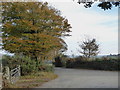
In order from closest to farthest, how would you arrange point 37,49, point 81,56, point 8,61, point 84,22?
point 8,61, point 37,49, point 84,22, point 81,56

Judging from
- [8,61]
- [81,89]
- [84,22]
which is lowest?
A: [81,89]

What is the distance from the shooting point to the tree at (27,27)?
14.3m

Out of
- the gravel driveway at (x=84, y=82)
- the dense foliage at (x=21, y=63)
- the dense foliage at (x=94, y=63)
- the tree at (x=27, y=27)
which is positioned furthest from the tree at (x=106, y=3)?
the dense foliage at (x=94, y=63)

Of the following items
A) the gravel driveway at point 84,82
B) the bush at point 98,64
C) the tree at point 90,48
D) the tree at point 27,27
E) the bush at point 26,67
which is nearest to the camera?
the gravel driveway at point 84,82

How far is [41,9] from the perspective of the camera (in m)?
15.0

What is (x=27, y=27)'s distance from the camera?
14305 millimetres

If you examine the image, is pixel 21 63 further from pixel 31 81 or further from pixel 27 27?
pixel 31 81

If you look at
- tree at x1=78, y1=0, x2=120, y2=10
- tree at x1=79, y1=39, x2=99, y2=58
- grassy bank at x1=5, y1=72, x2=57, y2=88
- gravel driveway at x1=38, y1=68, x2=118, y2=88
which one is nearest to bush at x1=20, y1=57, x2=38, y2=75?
grassy bank at x1=5, y1=72, x2=57, y2=88

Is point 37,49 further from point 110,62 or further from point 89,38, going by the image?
point 89,38

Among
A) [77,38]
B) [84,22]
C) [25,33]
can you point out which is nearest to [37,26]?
[25,33]

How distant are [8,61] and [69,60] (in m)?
11.6

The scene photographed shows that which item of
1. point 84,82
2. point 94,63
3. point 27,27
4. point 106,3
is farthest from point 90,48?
point 106,3

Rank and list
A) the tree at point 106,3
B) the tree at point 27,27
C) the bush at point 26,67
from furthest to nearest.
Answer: the tree at point 27,27 < the bush at point 26,67 < the tree at point 106,3

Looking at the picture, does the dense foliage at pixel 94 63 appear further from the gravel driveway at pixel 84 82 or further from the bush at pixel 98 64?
the gravel driveway at pixel 84 82
